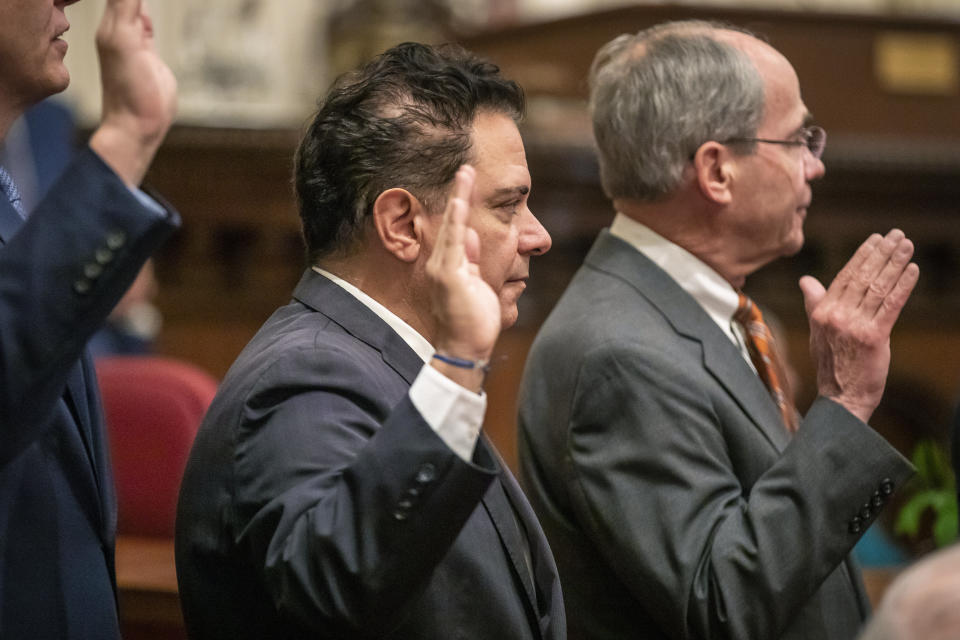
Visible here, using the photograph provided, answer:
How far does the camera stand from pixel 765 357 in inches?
96.9

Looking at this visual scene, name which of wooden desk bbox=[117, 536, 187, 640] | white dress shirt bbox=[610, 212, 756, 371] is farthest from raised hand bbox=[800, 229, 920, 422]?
wooden desk bbox=[117, 536, 187, 640]

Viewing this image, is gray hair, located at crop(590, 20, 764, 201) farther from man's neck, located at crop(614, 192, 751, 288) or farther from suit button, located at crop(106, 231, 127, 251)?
suit button, located at crop(106, 231, 127, 251)

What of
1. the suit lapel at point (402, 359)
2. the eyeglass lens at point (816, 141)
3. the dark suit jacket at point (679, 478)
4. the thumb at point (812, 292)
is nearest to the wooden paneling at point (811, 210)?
the eyeglass lens at point (816, 141)

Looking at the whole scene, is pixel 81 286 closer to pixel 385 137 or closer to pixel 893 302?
pixel 385 137

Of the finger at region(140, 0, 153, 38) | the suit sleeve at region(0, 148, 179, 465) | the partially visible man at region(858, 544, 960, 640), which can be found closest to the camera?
the partially visible man at region(858, 544, 960, 640)

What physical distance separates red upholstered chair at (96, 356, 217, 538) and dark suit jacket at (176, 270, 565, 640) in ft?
4.73

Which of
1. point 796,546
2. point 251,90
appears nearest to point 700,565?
point 796,546

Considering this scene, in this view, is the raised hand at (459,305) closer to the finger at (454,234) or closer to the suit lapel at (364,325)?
the finger at (454,234)

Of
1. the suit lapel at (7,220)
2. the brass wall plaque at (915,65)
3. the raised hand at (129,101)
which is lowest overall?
the brass wall plaque at (915,65)

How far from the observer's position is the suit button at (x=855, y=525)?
Answer: 200 cm

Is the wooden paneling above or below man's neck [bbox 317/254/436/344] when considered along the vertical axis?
below

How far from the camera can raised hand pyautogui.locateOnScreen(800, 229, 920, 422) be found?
2.07 metres

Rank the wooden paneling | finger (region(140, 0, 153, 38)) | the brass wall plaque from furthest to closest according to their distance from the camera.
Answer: the brass wall plaque
the wooden paneling
finger (region(140, 0, 153, 38))

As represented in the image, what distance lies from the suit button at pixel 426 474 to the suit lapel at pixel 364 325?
1.10 feet
